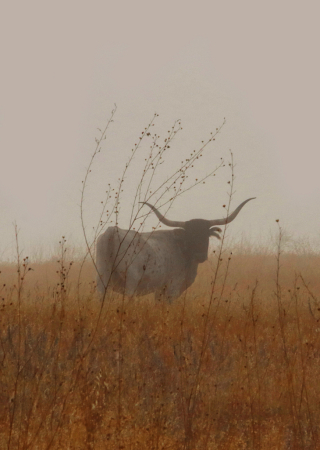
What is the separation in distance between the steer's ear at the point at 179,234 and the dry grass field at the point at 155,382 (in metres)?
2.13

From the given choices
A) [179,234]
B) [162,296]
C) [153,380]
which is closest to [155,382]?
[153,380]

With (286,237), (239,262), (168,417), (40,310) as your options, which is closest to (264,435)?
(168,417)

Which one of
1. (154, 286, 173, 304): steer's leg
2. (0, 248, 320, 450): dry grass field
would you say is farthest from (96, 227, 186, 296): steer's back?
(0, 248, 320, 450): dry grass field

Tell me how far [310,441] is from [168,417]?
0.98 m

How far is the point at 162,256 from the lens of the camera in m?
8.37

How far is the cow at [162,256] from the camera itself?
25.1 ft

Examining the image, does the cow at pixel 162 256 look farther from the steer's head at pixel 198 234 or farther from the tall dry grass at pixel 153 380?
the tall dry grass at pixel 153 380

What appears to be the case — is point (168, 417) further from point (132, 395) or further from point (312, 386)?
point (312, 386)

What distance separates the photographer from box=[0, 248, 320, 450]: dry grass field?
9.64 ft

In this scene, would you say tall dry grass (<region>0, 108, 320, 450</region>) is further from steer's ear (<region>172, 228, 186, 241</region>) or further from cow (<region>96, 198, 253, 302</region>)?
steer's ear (<region>172, 228, 186, 241</region>)

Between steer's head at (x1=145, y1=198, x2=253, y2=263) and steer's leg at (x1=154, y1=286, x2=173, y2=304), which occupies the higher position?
steer's head at (x1=145, y1=198, x2=253, y2=263)

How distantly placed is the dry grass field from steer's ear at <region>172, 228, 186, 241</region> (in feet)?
6.99

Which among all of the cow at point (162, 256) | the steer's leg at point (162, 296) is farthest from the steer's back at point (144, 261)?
the steer's leg at point (162, 296)

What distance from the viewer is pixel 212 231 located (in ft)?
30.0
